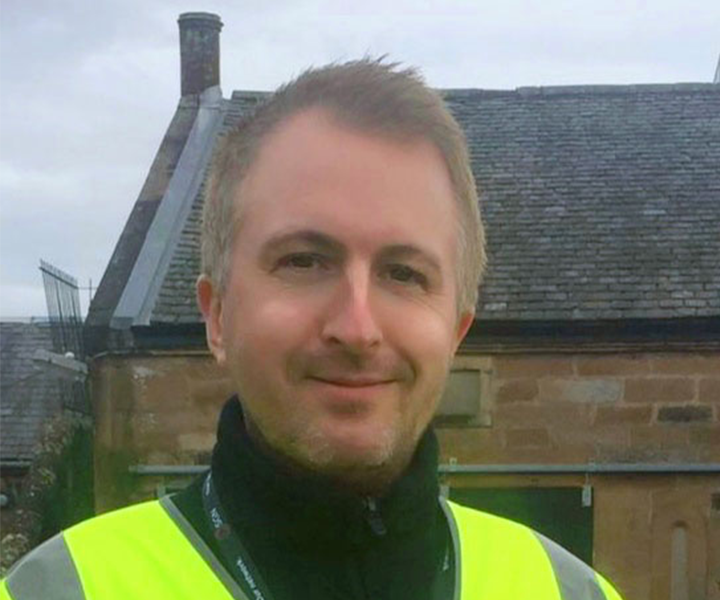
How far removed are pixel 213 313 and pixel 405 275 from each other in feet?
0.97

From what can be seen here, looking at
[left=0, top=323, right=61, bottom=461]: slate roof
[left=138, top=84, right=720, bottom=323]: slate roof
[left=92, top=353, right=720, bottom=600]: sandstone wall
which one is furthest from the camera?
[left=0, top=323, right=61, bottom=461]: slate roof

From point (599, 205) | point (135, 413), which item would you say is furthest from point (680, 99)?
point (135, 413)

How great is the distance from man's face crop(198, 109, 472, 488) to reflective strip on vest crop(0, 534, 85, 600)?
0.95 ft

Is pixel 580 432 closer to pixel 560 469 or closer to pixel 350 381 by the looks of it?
pixel 560 469

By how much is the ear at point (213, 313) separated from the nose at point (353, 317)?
205 mm

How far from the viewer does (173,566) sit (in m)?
1.74

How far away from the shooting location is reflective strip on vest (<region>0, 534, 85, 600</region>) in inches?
66.3

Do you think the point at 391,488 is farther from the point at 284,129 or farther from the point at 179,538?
the point at 284,129

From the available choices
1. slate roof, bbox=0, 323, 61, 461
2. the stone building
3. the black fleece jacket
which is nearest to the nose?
the black fleece jacket

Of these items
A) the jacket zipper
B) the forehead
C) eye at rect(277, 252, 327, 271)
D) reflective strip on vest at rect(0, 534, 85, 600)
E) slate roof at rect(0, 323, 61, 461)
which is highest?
the forehead

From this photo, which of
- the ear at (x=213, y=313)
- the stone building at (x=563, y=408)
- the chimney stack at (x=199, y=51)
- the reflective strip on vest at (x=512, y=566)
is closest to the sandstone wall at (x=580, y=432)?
the stone building at (x=563, y=408)

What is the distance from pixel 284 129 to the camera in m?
1.79

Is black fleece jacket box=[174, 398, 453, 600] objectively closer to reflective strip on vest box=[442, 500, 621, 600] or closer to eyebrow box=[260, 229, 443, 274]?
reflective strip on vest box=[442, 500, 621, 600]

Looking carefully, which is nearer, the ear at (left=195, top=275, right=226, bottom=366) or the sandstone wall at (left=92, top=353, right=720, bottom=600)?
the ear at (left=195, top=275, right=226, bottom=366)
